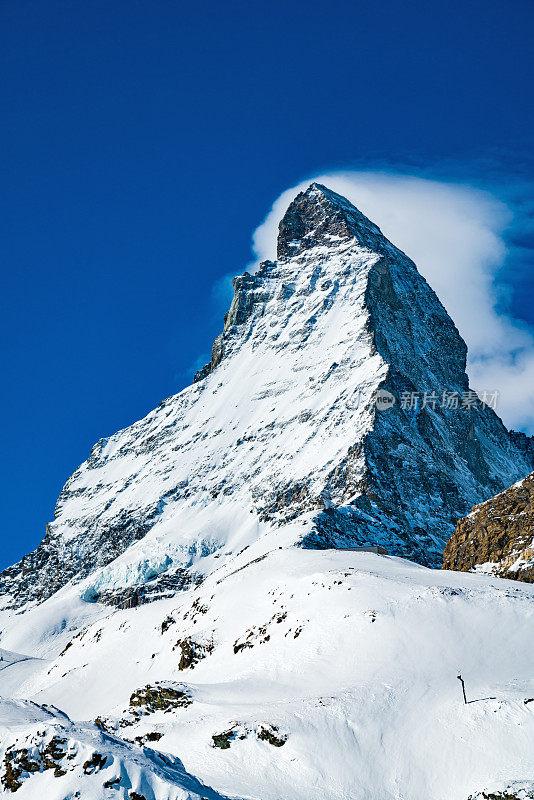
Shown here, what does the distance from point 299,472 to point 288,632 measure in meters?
99.3

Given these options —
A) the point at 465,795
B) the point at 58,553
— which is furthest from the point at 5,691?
the point at 58,553

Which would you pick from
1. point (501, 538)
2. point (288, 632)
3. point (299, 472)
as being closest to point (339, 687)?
point (288, 632)

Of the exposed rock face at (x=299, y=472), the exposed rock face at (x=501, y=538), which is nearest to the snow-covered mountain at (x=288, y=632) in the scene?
the exposed rock face at (x=299, y=472)

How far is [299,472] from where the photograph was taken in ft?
469

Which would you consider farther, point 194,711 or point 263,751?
point 194,711

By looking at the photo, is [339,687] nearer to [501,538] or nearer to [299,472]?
[501,538]

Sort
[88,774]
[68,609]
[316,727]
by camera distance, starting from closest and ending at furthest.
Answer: [88,774], [316,727], [68,609]

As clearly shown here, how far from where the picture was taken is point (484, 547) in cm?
5956

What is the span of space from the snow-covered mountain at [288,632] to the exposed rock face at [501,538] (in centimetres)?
505

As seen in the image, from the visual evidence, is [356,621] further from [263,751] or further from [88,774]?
[88,774]

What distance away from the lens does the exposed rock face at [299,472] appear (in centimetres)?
13012

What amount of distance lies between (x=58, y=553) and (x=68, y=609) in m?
35.9

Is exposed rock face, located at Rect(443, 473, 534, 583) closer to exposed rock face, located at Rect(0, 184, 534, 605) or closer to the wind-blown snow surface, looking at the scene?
the wind-blown snow surface

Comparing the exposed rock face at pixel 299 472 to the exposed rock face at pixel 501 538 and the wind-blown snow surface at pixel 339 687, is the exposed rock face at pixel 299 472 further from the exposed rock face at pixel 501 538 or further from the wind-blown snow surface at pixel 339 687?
the wind-blown snow surface at pixel 339 687
